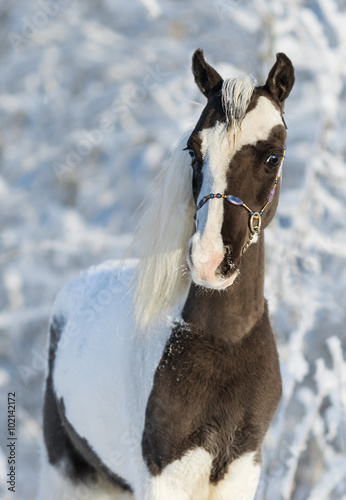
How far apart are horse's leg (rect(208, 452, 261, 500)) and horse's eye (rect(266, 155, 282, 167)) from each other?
1007 mm

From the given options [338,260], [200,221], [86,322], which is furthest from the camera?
[338,260]

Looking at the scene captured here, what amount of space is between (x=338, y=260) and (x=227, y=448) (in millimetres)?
4694

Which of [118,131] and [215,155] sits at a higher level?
[215,155]

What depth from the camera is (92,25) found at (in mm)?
7078

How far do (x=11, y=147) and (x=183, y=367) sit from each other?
709cm

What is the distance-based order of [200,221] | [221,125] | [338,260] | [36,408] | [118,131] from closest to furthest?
[200,221], [221,125], [338,260], [36,408], [118,131]

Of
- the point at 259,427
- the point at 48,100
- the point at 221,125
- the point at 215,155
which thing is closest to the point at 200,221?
the point at 215,155

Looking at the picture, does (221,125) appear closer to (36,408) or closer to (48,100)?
(36,408)

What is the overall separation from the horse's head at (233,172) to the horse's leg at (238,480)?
685 mm

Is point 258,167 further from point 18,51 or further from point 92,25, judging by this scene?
point 18,51

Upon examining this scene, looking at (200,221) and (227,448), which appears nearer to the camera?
(200,221)

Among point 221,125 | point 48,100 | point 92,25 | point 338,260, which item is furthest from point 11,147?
point 221,125

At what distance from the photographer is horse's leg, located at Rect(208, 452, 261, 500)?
1866 mm

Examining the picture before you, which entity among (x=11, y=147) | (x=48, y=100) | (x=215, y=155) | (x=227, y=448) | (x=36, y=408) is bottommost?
(x=36, y=408)
